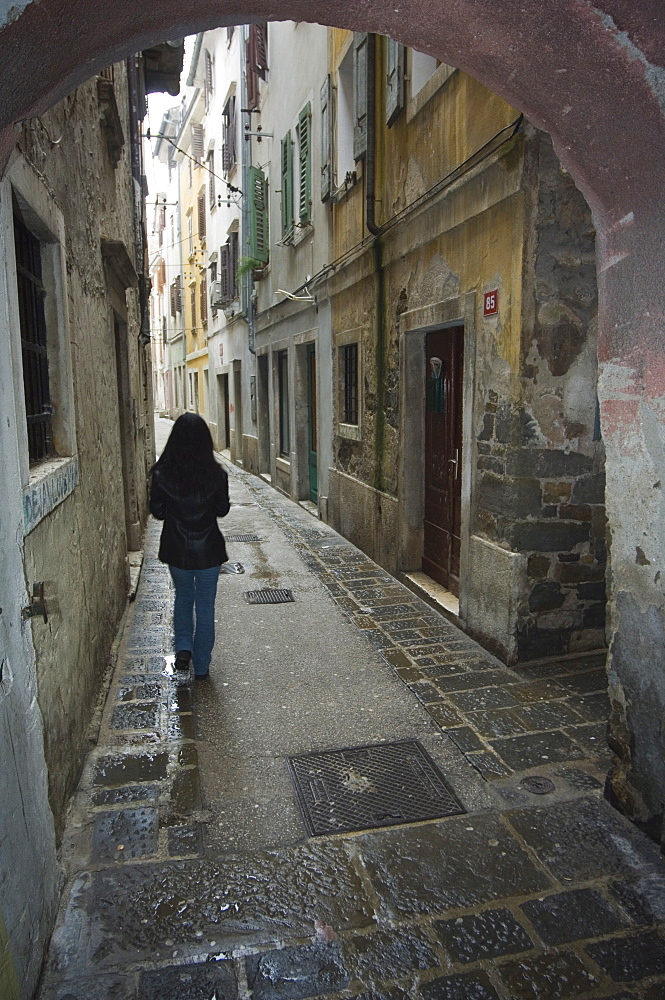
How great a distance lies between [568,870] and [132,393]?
7041mm

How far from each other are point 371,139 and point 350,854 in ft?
22.6

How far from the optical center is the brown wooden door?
6.17 m

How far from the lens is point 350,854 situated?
9.50 feet

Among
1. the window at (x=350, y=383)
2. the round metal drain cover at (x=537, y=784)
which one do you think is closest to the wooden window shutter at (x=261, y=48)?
the window at (x=350, y=383)

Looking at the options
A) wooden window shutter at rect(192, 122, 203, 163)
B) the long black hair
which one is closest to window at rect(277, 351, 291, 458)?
the long black hair

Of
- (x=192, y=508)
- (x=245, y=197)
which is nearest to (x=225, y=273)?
(x=245, y=197)

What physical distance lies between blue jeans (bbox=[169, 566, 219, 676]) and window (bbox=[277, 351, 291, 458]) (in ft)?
29.0

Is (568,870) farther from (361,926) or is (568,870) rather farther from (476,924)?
(361,926)

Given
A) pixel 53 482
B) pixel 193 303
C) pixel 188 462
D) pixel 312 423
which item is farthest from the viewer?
pixel 193 303

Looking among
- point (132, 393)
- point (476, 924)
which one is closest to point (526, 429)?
point (476, 924)

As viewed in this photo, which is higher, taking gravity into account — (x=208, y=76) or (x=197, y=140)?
(x=208, y=76)

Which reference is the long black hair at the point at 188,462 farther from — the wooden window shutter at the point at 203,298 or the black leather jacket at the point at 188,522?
the wooden window shutter at the point at 203,298

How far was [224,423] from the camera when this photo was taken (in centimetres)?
2119

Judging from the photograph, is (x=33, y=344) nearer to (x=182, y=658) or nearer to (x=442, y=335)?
(x=182, y=658)
